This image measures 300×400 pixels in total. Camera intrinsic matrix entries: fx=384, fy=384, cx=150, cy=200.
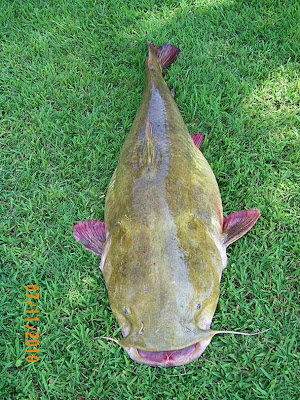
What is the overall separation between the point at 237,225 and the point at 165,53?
215cm

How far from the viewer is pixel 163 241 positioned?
2.35 metres

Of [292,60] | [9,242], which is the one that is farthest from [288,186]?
[9,242]

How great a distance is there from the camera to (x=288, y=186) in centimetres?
334

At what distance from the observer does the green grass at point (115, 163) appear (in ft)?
8.71

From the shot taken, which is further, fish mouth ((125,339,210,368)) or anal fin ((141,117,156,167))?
anal fin ((141,117,156,167))

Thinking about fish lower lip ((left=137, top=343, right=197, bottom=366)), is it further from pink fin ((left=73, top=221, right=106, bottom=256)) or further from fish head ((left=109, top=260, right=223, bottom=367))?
pink fin ((left=73, top=221, right=106, bottom=256))

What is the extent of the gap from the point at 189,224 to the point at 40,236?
4.63 ft

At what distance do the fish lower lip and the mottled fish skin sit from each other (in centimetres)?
11

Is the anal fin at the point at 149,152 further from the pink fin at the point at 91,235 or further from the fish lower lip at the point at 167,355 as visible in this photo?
the fish lower lip at the point at 167,355

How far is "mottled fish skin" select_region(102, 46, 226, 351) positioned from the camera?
85.2 inches

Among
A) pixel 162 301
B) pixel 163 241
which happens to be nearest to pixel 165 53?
pixel 163 241
